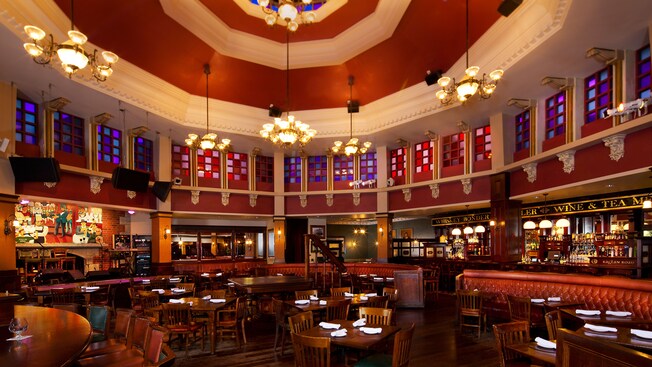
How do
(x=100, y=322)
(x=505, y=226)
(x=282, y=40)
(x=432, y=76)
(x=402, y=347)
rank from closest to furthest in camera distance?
(x=402, y=347) < (x=100, y=322) < (x=505, y=226) < (x=432, y=76) < (x=282, y=40)

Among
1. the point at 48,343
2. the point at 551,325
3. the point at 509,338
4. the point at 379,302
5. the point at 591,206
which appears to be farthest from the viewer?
the point at 591,206

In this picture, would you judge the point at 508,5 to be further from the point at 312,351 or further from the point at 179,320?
the point at 179,320

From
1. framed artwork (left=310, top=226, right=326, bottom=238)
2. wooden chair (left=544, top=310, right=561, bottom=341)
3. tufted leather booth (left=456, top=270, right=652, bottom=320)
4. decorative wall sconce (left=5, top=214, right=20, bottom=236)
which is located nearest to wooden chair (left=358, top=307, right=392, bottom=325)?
wooden chair (left=544, top=310, right=561, bottom=341)

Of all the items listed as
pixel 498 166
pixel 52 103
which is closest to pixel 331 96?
pixel 498 166

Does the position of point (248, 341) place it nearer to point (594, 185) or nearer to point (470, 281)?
point (470, 281)

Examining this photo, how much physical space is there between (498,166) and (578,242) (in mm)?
3520

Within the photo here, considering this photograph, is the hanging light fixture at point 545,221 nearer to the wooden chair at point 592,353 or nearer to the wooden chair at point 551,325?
the wooden chair at point 551,325

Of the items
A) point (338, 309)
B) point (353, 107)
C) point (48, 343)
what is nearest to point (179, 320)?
point (338, 309)

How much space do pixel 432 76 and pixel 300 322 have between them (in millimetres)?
8199

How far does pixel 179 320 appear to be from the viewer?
629cm

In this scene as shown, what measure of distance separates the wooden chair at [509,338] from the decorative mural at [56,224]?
12.4 meters

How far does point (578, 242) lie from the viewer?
11789mm

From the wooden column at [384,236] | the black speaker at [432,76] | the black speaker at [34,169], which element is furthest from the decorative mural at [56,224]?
the black speaker at [432,76]

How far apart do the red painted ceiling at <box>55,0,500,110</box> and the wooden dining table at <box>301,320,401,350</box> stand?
7320 mm
